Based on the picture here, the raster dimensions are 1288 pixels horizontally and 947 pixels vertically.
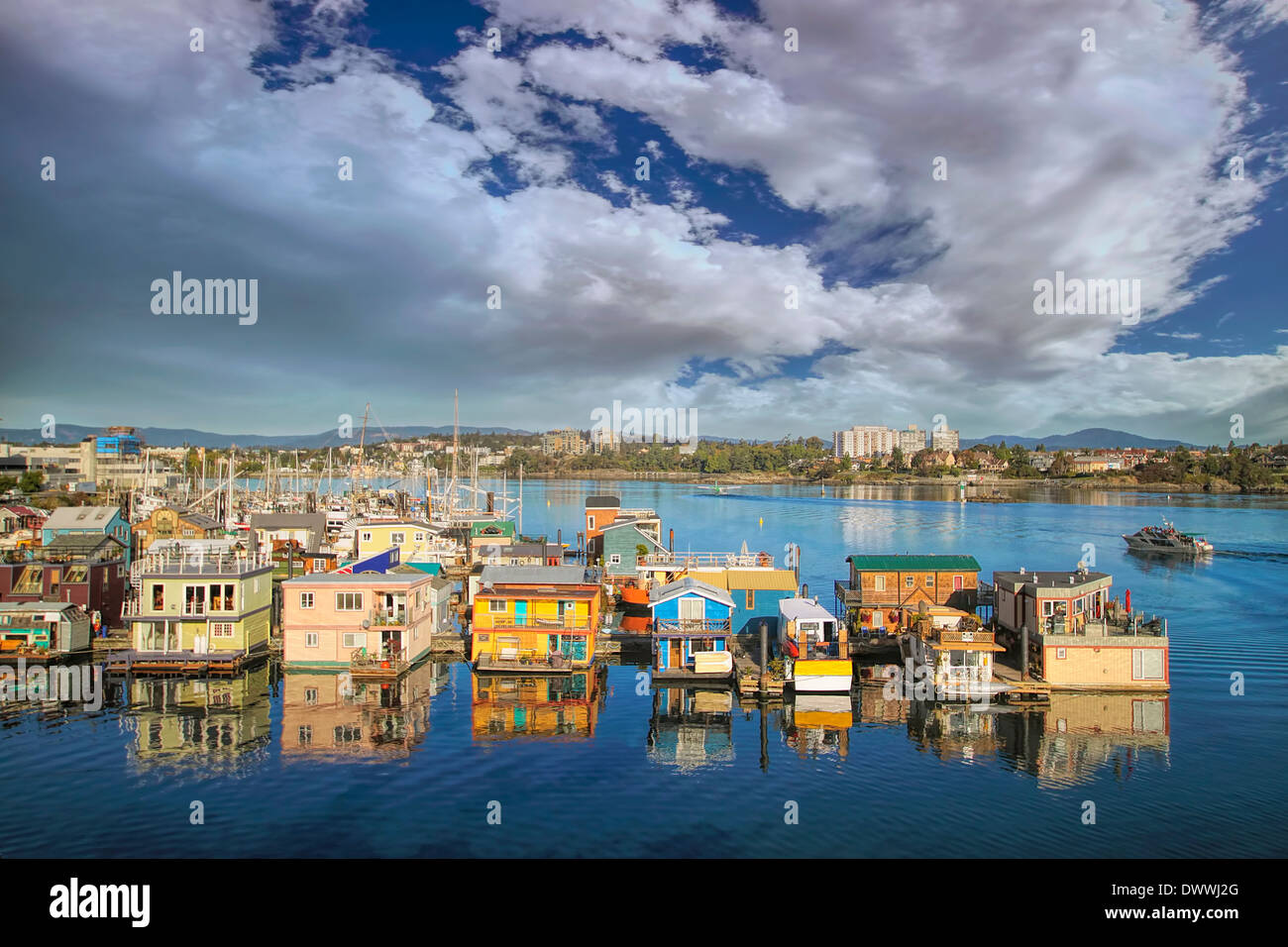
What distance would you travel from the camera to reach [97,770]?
19.6m

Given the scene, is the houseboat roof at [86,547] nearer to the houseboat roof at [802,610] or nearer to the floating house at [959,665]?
the houseboat roof at [802,610]

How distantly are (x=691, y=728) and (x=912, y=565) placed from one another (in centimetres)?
1400

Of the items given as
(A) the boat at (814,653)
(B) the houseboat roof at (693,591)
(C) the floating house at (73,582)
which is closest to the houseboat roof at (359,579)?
(B) the houseboat roof at (693,591)

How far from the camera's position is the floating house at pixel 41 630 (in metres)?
28.9

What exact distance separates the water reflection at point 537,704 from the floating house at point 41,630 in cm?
1570

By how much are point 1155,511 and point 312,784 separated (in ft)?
409

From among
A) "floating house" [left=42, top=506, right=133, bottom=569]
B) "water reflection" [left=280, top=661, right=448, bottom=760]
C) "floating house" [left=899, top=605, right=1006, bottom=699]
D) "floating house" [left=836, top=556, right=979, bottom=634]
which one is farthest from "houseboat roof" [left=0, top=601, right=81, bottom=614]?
"floating house" [left=899, top=605, right=1006, bottom=699]

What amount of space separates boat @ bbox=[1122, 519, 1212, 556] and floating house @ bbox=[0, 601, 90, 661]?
78194 millimetres

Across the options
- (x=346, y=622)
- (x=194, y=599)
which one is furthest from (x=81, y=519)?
(x=346, y=622)

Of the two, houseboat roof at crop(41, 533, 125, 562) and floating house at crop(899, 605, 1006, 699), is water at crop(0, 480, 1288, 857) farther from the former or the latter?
houseboat roof at crop(41, 533, 125, 562)

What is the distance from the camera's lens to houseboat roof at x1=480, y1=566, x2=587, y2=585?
94.8ft

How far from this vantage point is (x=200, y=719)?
2383 cm
